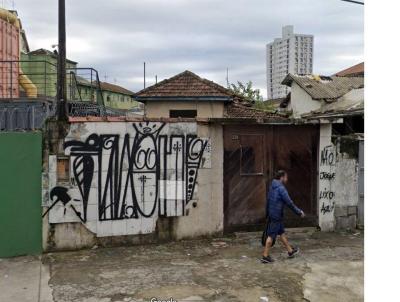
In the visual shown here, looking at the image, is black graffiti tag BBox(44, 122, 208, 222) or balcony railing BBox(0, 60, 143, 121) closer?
black graffiti tag BBox(44, 122, 208, 222)

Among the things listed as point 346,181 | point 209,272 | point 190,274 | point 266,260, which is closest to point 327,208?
point 346,181

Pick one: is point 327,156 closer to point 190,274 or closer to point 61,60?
point 190,274

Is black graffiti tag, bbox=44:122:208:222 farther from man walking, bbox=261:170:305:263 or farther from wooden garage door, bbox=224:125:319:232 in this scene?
man walking, bbox=261:170:305:263

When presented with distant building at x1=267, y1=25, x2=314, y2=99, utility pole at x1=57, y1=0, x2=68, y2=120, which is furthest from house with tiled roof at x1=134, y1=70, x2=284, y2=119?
distant building at x1=267, y1=25, x2=314, y2=99

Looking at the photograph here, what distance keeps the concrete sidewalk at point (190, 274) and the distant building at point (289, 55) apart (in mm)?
42581

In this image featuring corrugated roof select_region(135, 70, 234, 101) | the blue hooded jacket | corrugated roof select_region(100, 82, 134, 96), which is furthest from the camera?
corrugated roof select_region(100, 82, 134, 96)

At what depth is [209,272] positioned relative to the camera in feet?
22.7

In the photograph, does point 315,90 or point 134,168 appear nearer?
point 134,168

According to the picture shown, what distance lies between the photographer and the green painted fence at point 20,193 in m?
7.58

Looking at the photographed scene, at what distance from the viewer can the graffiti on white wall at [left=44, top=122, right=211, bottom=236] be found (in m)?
8.01

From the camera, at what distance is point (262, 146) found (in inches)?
362

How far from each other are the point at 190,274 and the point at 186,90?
1345cm

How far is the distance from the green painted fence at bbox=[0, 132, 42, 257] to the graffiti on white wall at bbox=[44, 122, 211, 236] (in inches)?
13.8
